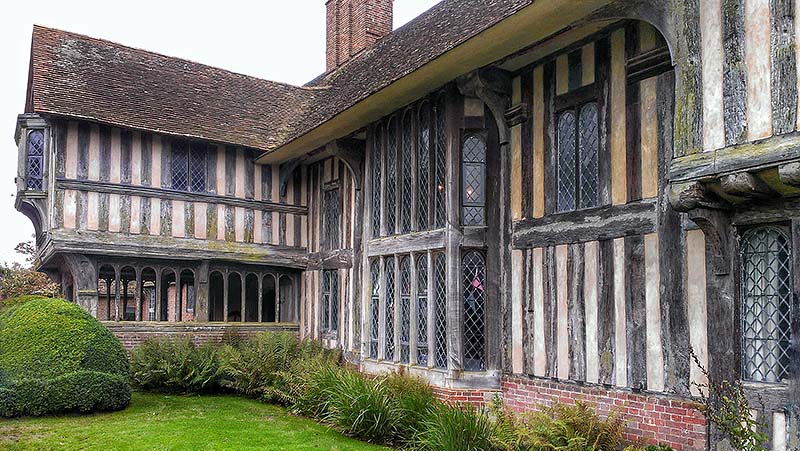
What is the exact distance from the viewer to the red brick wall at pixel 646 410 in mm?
6812

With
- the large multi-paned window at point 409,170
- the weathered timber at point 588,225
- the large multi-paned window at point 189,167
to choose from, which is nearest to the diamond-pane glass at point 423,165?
the large multi-paned window at point 409,170

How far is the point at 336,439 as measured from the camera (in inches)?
352

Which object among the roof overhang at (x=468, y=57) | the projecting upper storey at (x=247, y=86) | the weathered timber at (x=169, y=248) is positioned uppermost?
the projecting upper storey at (x=247, y=86)

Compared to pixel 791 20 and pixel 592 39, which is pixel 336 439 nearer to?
pixel 592 39

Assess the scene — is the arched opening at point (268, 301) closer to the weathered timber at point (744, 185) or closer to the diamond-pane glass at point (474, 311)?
the diamond-pane glass at point (474, 311)

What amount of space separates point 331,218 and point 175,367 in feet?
14.3

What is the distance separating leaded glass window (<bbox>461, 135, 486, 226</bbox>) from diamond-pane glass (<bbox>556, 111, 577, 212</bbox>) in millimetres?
1463

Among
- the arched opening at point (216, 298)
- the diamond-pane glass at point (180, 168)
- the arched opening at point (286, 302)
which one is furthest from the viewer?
the arched opening at point (216, 298)

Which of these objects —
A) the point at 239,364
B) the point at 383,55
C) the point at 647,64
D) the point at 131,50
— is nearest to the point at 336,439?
the point at 239,364

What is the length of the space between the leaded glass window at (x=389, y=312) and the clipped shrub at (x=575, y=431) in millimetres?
4193

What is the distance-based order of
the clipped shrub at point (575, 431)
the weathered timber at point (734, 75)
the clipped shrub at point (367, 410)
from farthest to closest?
the clipped shrub at point (367, 410)
the clipped shrub at point (575, 431)
the weathered timber at point (734, 75)

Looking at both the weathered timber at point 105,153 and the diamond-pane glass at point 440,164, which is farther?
the weathered timber at point 105,153

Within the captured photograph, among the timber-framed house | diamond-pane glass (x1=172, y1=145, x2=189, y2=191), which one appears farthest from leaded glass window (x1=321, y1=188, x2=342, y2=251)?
diamond-pane glass (x1=172, y1=145, x2=189, y2=191)

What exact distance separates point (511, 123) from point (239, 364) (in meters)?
6.77
